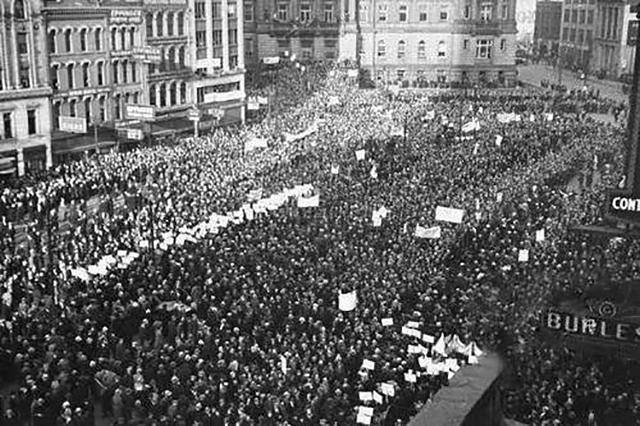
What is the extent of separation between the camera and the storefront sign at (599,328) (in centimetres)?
1744

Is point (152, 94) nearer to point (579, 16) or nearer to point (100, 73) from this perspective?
point (100, 73)

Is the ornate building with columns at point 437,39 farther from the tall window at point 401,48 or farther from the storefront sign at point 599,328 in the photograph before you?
the storefront sign at point 599,328

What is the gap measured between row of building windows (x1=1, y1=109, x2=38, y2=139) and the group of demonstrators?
4.32 metres

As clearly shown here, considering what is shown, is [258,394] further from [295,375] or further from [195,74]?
[195,74]

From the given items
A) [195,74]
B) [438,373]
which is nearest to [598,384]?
[438,373]

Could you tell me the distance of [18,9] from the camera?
1886 inches

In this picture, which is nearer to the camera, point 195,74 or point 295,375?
point 295,375

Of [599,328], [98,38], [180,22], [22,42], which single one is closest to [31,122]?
[22,42]

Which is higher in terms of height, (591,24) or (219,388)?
(591,24)

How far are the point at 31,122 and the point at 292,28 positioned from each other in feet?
150

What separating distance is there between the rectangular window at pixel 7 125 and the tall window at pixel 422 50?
49.9m

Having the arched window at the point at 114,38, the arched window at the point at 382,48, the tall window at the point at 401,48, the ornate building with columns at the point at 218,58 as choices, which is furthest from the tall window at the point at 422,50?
the arched window at the point at 114,38

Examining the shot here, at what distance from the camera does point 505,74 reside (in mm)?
87562

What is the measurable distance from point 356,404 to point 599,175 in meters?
29.4
